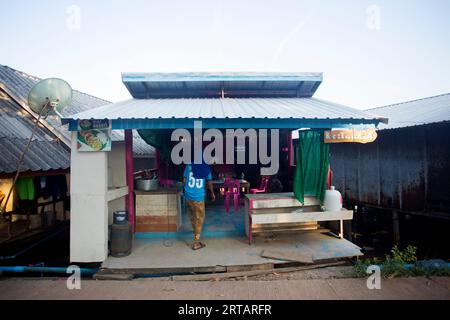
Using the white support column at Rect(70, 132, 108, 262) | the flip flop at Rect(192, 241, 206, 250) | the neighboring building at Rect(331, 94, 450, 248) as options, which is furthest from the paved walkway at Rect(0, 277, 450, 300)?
the neighboring building at Rect(331, 94, 450, 248)

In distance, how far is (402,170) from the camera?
1014 centimetres

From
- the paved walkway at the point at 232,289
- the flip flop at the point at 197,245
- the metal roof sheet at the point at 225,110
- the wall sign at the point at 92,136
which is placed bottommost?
the paved walkway at the point at 232,289

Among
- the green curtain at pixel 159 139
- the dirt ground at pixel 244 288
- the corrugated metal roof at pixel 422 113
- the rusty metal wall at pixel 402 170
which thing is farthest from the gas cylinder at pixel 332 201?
the green curtain at pixel 159 139

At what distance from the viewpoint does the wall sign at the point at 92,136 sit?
5.34 meters

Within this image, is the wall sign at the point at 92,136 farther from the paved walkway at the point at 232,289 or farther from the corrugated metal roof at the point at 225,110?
the paved walkway at the point at 232,289

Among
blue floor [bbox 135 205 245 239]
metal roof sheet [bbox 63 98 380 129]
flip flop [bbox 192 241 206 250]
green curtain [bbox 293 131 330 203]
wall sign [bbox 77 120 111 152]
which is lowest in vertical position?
flip flop [bbox 192 241 206 250]

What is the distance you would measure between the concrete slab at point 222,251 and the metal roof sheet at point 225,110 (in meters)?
3.16

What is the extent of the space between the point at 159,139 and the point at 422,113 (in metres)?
11.3

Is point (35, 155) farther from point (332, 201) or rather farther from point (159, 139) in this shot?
point (332, 201)

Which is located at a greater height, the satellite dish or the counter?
the satellite dish

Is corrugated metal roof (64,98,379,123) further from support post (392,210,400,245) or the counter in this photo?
support post (392,210,400,245)

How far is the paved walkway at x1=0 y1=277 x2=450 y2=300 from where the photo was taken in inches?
163

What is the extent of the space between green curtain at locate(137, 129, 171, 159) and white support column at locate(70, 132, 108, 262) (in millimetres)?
3278
